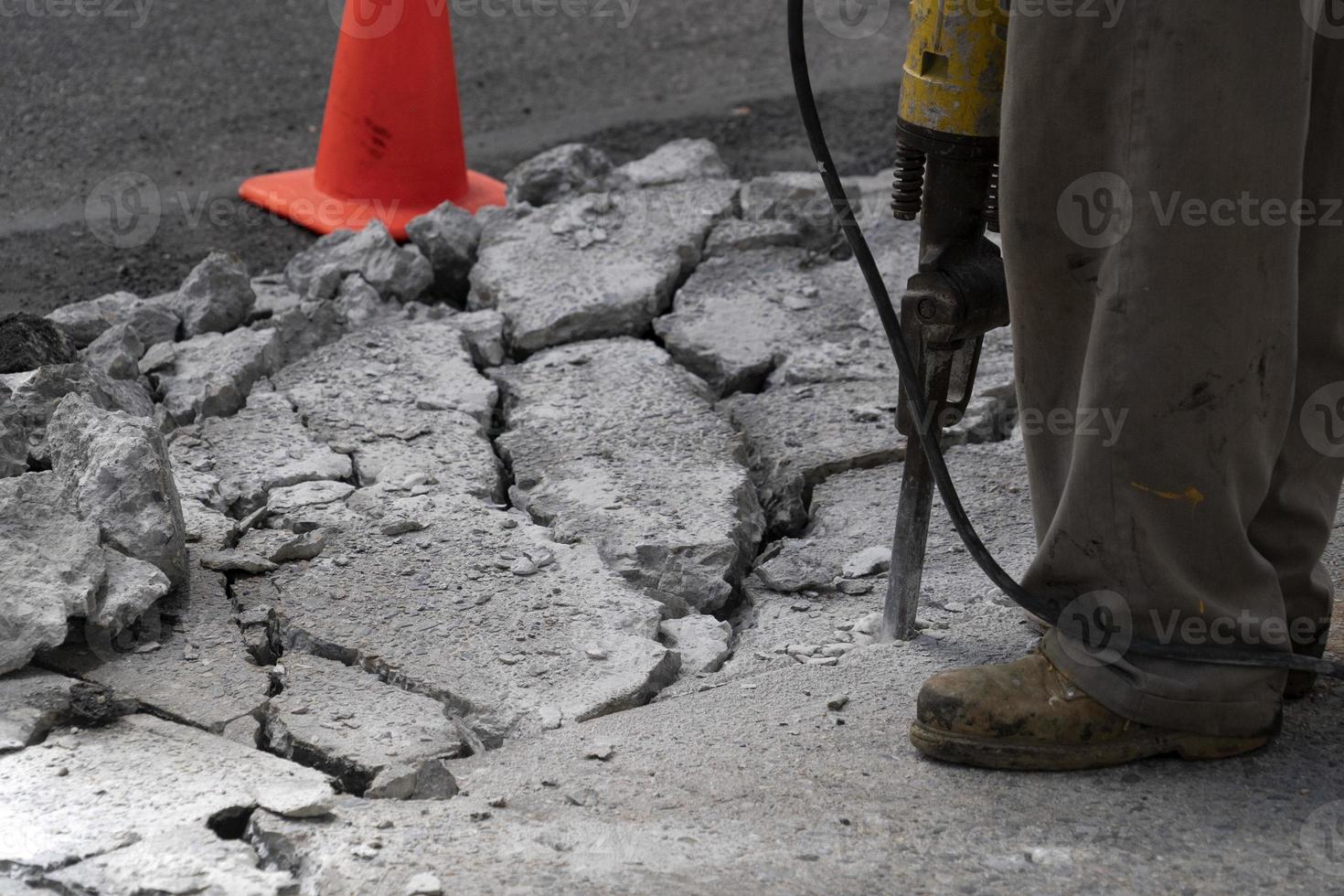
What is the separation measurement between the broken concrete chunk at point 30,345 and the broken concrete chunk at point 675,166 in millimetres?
1546

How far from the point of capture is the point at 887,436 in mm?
2572

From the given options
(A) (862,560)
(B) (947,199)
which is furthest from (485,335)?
(B) (947,199)

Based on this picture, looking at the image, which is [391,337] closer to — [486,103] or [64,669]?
[64,669]

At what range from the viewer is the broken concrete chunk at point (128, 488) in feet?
6.50

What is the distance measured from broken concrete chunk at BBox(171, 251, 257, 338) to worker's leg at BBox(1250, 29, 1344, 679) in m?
2.12

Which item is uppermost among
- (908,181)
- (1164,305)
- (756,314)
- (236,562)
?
(908,181)

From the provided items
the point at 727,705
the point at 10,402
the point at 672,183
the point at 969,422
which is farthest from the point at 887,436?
the point at 10,402

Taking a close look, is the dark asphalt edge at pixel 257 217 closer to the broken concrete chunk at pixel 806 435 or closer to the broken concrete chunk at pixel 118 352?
Answer: the broken concrete chunk at pixel 118 352

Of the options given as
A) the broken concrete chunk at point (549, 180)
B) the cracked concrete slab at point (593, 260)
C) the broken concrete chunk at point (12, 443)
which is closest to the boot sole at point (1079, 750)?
the broken concrete chunk at point (12, 443)

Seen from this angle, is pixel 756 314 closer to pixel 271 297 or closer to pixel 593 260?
Answer: pixel 593 260

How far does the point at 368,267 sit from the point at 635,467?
1.00 m

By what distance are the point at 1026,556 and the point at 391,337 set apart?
1.42m

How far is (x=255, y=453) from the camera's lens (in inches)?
97.7

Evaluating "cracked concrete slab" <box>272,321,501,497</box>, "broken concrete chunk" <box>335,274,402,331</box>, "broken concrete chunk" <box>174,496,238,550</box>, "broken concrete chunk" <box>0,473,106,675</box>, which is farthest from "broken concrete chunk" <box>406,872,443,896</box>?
"broken concrete chunk" <box>335,274,402,331</box>
